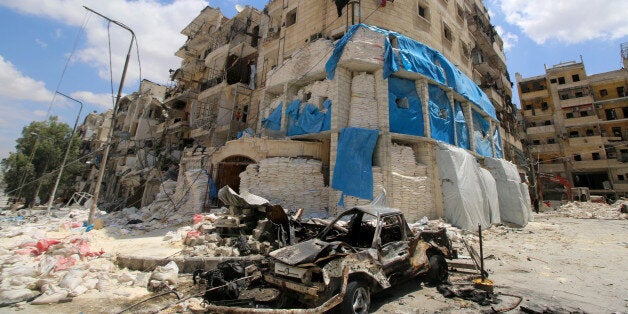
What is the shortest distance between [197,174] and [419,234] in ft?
43.1

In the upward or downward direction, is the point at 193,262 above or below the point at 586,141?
below

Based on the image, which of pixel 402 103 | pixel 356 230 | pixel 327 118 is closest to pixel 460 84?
pixel 402 103

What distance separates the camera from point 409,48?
14625 mm

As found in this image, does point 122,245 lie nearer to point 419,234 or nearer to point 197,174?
point 197,174

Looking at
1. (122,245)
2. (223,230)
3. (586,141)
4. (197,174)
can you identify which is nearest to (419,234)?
(223,230)

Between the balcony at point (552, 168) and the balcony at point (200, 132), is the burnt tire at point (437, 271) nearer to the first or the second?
the balcony at point (200, 132)

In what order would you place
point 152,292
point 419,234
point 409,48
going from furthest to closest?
point 409,48 < point 419,234 < point 152,292

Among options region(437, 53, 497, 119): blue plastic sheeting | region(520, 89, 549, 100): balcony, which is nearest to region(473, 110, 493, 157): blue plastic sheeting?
region(437, 53, 497, 119): blue plastic sheeting

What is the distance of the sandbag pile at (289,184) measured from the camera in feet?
42.1

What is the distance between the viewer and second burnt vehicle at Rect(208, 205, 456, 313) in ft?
12.1

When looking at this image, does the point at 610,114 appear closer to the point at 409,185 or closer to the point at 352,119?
the point at 409,185

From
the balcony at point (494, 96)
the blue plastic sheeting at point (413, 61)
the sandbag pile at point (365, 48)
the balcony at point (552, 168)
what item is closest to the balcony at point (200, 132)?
the blue plastic sheeting at point (413, 61)

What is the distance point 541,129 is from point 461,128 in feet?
101

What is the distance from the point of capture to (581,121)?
35781 mm
